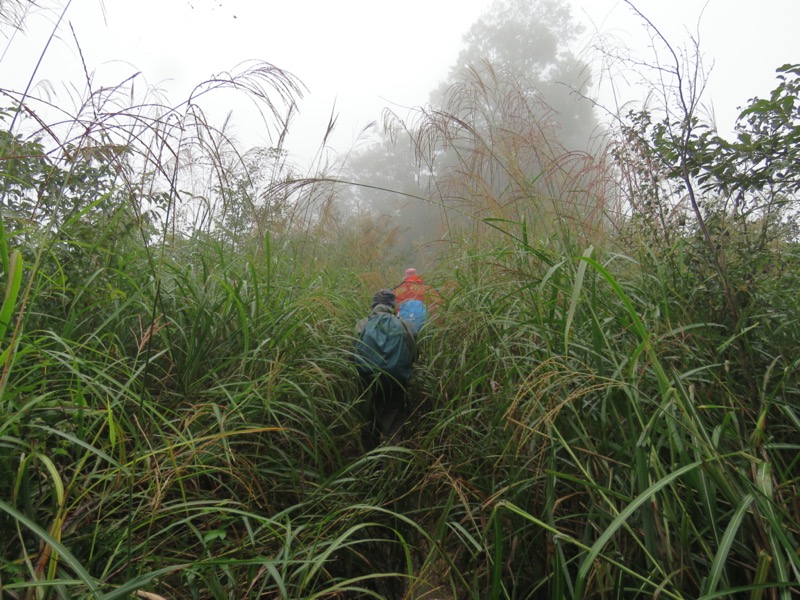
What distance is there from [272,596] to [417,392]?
1.29 metres

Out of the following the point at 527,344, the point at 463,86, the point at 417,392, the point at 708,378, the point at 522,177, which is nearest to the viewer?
the point at 708,378

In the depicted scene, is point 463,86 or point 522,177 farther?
point 463,86

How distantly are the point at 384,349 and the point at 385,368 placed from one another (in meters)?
0.11

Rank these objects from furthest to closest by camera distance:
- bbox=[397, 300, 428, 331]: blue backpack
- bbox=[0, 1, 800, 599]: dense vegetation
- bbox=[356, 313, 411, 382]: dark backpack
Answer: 1. bbox=[397, 300, 428, 331]: blue backpack
2. bbox=[356, 313, 411, 382]: dark backpack
3. bbox=[0, 1, 800, 599]: dense vegetation

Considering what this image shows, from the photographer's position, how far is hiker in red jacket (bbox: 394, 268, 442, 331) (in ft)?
9.00

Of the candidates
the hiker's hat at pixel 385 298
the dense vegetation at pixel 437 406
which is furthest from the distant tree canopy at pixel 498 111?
the hiker's hat at pixel 385 298

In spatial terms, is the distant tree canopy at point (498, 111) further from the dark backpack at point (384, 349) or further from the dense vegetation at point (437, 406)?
the dark backpack at point (384, 349)

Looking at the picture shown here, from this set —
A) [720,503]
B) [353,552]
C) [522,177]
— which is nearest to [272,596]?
[353,552]

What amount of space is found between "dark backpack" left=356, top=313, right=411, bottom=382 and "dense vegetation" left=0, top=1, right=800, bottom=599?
12 centimetres

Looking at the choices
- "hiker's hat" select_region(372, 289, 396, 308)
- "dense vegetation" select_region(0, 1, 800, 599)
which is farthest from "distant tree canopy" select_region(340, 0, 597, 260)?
"hiker's hat" select_region(372, 289, 396, 308)

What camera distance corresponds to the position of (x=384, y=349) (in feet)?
7.59

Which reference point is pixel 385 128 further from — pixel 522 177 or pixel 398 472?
pixel 398 472

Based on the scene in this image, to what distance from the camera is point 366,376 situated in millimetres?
2277

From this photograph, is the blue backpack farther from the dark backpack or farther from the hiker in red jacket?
the dark backpack
